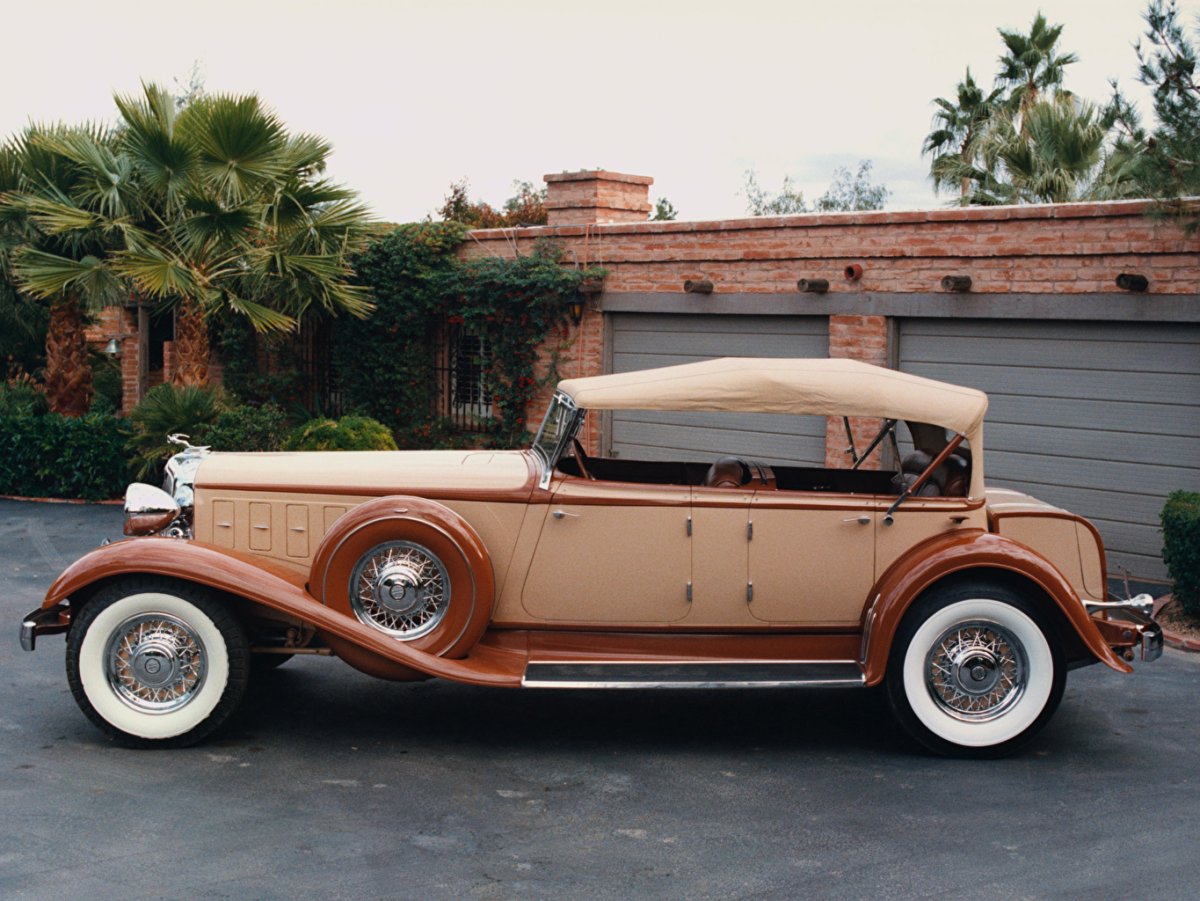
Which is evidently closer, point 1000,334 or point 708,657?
point 708,657

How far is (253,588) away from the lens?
5996mm

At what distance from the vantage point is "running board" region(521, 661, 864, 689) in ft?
19.8

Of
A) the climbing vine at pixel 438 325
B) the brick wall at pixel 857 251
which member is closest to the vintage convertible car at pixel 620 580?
the brick wall at pixel 857 251

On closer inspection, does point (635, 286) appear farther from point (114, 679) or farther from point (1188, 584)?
point (114, 679)

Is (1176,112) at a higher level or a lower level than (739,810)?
higher

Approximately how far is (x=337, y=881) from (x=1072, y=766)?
350cm

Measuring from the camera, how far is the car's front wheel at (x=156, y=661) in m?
6.02

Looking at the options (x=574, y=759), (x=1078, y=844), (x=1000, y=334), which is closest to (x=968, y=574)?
(x=1078, y=844)

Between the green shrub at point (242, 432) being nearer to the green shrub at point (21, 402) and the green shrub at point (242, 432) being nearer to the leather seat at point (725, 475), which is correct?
the green shrub at point (21, 402)

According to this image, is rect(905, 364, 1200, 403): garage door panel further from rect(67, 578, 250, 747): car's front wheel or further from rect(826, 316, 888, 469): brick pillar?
rect(67, 578, 250, 747): car's front wheel

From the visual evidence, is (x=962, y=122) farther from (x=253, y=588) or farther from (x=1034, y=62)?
(x=253, y=588)

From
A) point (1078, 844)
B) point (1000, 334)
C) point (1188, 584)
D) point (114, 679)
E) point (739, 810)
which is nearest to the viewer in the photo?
point (1078, 844)

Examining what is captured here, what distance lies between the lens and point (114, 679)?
6074 mm

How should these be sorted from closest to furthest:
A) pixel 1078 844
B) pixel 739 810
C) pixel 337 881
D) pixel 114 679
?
pixel 337 881 < pixel 1078 844 < pixel 739 810 < pixel 114 679
